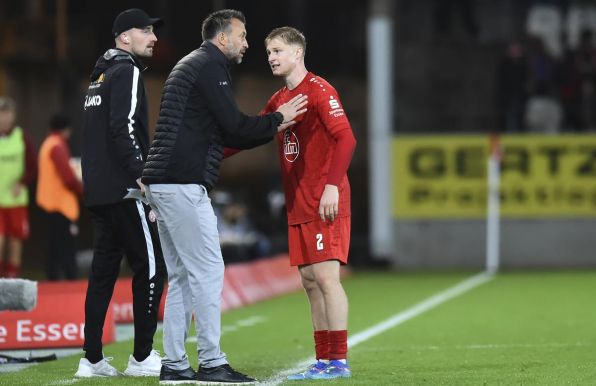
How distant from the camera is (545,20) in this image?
83.9 feet

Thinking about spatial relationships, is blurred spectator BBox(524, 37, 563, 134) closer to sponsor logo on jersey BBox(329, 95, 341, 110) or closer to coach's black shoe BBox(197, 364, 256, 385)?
sponsor logo on jersey BBox(329, 95, 341, 110)

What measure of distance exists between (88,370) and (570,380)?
281 centimetres

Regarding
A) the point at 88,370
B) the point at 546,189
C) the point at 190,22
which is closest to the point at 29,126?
the point at 190,22

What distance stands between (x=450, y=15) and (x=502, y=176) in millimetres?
3280

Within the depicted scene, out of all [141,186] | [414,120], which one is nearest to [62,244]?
[141,186]

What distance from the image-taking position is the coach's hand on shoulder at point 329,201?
8.13 m

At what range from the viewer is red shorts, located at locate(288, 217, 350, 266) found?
8.34m

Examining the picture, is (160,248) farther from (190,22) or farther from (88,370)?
(190,22)

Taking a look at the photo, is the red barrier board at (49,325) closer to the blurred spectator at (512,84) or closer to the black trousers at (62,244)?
the black trousers at (62,244)

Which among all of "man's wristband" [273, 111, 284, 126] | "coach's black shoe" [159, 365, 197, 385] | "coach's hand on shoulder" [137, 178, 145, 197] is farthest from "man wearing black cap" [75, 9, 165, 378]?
"man's wristband" [273, 111, 284, 126]

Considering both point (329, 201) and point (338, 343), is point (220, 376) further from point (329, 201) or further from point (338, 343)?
point (329, 201)

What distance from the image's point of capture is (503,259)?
948 inches

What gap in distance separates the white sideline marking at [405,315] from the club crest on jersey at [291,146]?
1.26 m

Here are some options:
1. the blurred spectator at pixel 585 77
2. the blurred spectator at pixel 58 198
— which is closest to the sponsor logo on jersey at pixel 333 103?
the blurred spectator at pixel 58 198
